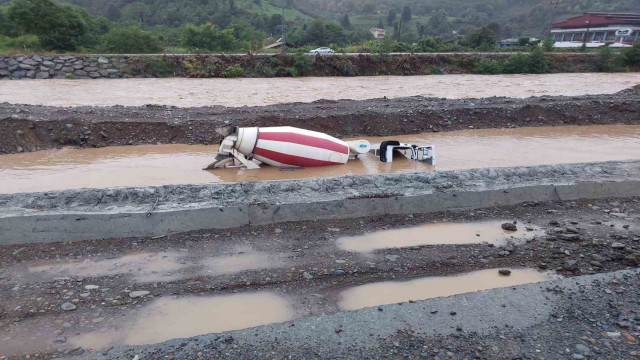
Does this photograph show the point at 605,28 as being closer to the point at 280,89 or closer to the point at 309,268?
the point at 280,89

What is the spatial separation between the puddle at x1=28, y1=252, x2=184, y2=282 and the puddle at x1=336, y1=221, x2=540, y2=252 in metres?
1.76

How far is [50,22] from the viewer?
27.1 metres

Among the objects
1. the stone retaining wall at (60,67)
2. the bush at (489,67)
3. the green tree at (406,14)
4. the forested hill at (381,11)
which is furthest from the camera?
the green tree at (406,14)

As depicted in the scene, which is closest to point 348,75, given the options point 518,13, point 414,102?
point 414,102

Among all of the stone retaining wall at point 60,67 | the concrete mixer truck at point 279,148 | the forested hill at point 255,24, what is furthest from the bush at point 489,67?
the concrete mixer truck at point 279,148

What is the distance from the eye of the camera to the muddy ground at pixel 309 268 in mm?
3076

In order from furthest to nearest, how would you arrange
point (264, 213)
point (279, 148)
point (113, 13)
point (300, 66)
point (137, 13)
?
1. point (113, 13)
2. point (137, 13)
3. point (300, 66)
4. point (279, 148)
5. point (264, 213)

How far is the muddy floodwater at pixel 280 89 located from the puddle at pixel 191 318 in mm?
12040

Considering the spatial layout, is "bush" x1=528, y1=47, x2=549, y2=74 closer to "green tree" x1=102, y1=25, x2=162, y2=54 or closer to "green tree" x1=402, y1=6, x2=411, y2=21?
"green tree" x1=102, y1=25, x2=162, y2=54

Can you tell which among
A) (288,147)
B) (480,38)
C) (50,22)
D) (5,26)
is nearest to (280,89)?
(288,147)

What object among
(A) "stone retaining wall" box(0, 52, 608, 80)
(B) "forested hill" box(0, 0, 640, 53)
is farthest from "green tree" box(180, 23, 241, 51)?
(A) "stone retaining wall" box(0, 52, 608, 80)

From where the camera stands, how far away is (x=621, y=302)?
3.46m

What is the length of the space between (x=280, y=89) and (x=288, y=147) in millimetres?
13449

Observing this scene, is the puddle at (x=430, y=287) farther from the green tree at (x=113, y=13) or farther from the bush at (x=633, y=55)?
the green tree at (x=113, y=13)
